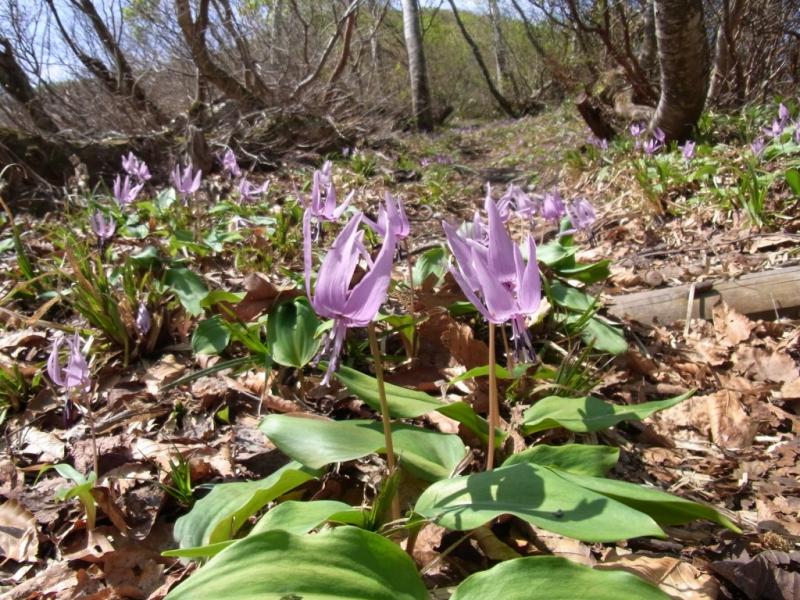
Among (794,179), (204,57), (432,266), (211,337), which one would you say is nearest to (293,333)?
(211,337)

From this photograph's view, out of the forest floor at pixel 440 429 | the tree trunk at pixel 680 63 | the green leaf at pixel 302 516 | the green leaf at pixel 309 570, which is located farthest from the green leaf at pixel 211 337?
the tree trunk at pixel 680 63

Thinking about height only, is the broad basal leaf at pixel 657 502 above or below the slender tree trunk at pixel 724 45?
below

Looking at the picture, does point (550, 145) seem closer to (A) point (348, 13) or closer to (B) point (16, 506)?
(A) point (348, 13)

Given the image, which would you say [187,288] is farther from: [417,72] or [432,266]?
[417,72]

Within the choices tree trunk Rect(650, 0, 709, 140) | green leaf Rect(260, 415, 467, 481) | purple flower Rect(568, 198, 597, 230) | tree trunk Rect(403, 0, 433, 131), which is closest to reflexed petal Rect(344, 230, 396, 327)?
green leaf Rect(260, 415, 467, 481)

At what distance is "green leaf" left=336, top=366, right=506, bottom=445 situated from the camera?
4.59 ft

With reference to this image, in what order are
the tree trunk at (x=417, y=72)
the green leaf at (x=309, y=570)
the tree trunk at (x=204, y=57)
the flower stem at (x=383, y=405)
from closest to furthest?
the green leaf at (x=309, y=570) < the flower stem at (x=383, y=405) < the tree trunk at (x=204, y=57) < the tree trunk at (x=417, y=72)

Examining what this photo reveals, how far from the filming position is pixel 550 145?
1045cm

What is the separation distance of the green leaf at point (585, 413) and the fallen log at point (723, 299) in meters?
1.28

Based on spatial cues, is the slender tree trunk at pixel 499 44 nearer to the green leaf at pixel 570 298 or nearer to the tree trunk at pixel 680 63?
the tree trunk at pixel 680 63

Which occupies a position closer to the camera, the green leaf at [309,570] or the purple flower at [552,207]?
the green leaf at [309,570]

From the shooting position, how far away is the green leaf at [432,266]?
259 centimetres

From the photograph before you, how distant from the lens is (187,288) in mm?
2496

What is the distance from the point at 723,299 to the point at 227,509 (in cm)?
232
